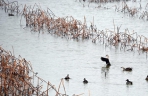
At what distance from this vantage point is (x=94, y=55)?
1161 cm

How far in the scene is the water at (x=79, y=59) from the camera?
28.7 feet

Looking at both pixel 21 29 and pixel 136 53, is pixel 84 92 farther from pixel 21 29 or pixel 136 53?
pixel 21 29

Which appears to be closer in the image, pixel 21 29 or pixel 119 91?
pixel 119 91

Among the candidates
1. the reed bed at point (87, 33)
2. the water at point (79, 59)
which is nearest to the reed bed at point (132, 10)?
the water at point (79, 59)

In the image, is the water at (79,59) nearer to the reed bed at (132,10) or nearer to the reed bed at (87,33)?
the reed bed at (87,33)

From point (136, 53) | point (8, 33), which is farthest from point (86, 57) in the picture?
point (8, 33)

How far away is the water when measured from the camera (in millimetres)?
8734

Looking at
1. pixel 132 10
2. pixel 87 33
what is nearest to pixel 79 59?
pixel 87 33

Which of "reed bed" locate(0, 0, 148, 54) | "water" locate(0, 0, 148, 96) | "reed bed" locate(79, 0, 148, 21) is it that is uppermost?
"reed bed" locate(79, 0, 148, 21)

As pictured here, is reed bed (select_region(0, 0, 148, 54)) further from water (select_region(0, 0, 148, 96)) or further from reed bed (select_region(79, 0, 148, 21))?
reed bed (select_region(79, 0, 148, 21))

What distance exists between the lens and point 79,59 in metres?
11.1

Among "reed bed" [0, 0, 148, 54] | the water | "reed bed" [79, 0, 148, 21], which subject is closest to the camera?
the water

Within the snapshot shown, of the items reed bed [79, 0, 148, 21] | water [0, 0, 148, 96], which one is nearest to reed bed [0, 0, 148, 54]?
water [0, 0, 148, 96]

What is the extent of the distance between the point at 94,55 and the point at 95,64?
100 centimetres
